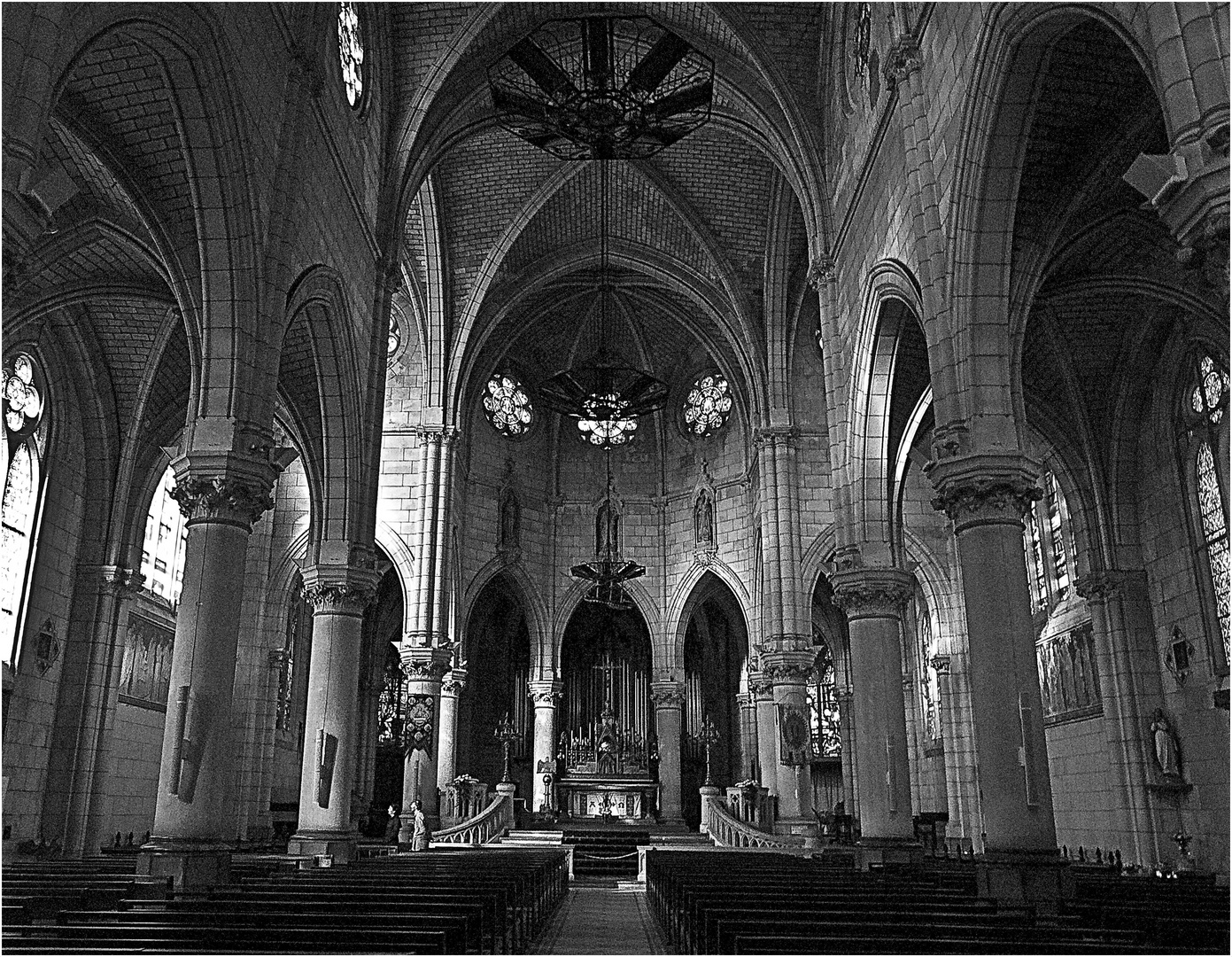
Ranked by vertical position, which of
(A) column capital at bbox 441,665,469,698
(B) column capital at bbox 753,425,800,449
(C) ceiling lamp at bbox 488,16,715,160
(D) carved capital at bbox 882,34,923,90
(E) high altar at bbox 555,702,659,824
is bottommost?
(E) high altar at bbox 555,702,659,824

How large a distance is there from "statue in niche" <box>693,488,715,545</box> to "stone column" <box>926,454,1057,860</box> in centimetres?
2372

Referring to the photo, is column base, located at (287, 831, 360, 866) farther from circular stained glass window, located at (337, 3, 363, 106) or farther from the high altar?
the high altar

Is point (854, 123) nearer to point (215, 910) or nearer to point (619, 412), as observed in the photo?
point (619, 412)

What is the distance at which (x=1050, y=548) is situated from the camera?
90.0 ft

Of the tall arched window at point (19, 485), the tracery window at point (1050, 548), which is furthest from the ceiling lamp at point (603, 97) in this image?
the tracery window at point (1050, 548)

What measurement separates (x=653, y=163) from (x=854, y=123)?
1108 cm

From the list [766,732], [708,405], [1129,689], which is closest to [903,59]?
[1129,689]

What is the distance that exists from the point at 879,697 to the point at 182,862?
446 inches

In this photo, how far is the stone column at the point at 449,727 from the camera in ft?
98.0

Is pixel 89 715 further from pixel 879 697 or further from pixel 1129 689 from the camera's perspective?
pixel 1129 689

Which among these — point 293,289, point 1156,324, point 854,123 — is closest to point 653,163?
point 854,123

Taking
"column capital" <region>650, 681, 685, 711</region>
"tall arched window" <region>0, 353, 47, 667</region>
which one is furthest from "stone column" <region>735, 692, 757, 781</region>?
"tall arched window" <region>0, 353, 47, 667</region>

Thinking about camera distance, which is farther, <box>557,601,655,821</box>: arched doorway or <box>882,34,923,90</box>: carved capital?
<box>557,601,655,821</box>: arched doorway

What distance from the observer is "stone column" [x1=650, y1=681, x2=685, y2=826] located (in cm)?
3634
